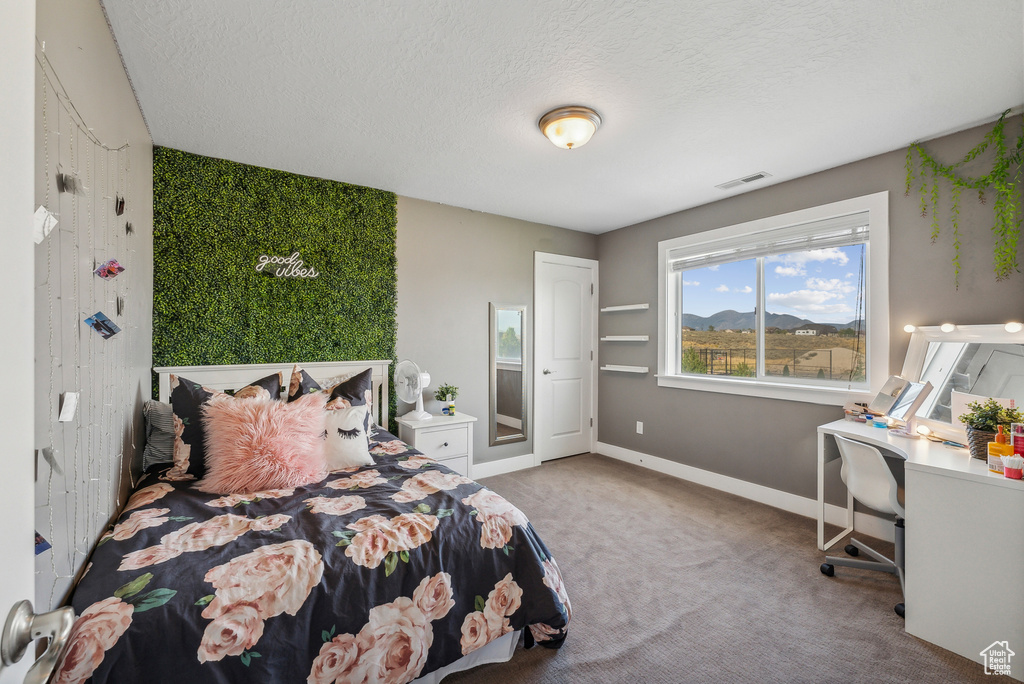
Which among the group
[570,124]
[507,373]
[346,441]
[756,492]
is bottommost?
[756,492]

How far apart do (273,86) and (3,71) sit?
201 cm

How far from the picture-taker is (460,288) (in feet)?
13.4

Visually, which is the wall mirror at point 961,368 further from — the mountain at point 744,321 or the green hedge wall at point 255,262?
the green hedge wall at point 255,262

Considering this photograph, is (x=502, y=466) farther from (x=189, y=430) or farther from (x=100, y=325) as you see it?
(x=100, y=325)

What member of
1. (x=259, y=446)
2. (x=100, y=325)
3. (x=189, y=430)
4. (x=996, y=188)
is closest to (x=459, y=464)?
(x=259, y=446)

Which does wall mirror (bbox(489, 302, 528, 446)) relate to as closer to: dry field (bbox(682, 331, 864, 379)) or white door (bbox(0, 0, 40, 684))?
dry field (bbox(682, 331, 864, 379))

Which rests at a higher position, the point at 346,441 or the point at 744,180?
the point at 744,180

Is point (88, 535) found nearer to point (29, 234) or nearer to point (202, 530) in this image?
point (202, 530)

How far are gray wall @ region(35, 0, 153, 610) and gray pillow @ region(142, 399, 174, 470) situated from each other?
0.45ft

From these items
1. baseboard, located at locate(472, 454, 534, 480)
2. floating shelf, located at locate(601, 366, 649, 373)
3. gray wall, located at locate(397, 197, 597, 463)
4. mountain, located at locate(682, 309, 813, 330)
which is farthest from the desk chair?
gray wall, located at locate(397, 197, 597, 463)

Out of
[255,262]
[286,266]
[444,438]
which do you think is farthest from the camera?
[444,438]

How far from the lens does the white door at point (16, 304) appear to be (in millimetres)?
491

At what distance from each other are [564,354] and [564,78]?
303 centimetres

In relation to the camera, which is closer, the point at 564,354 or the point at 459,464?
the point at 459,464
